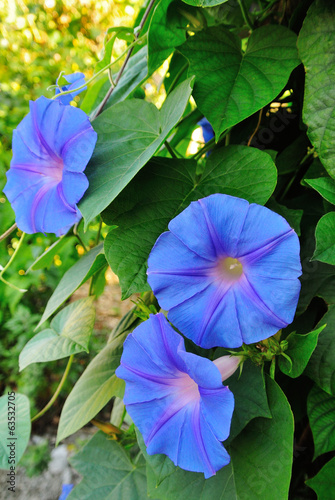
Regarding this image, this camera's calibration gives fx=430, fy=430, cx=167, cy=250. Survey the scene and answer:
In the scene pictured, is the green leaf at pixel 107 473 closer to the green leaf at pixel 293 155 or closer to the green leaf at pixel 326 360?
the green leaf at pixel 326 360

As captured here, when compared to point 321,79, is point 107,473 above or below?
below

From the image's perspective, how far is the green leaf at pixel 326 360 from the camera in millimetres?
560

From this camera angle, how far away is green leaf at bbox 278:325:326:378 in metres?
0.51

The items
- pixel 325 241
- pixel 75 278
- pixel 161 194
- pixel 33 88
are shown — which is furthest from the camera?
pixel 33 88

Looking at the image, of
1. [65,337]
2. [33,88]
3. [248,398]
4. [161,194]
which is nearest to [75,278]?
[65,337]

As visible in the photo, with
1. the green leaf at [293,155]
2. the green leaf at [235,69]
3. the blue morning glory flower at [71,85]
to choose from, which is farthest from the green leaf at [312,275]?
the blue morning glory flower at [71,85]

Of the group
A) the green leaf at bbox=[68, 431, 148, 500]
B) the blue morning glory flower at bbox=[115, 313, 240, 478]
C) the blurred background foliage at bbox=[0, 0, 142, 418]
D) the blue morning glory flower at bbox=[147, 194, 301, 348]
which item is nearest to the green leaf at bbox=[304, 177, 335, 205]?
the blue morning glory flower at bbox=[147, 194, 301, 348]

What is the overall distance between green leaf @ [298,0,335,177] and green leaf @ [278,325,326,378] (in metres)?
0.20

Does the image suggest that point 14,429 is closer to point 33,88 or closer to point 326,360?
point 326,360

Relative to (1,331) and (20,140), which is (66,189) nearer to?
(20,140)

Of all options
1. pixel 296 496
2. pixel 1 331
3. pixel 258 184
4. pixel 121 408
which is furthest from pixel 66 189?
pixel 1 331

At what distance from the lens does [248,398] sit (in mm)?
559

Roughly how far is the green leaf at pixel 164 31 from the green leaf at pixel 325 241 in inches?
14.0

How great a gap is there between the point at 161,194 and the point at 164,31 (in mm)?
255
